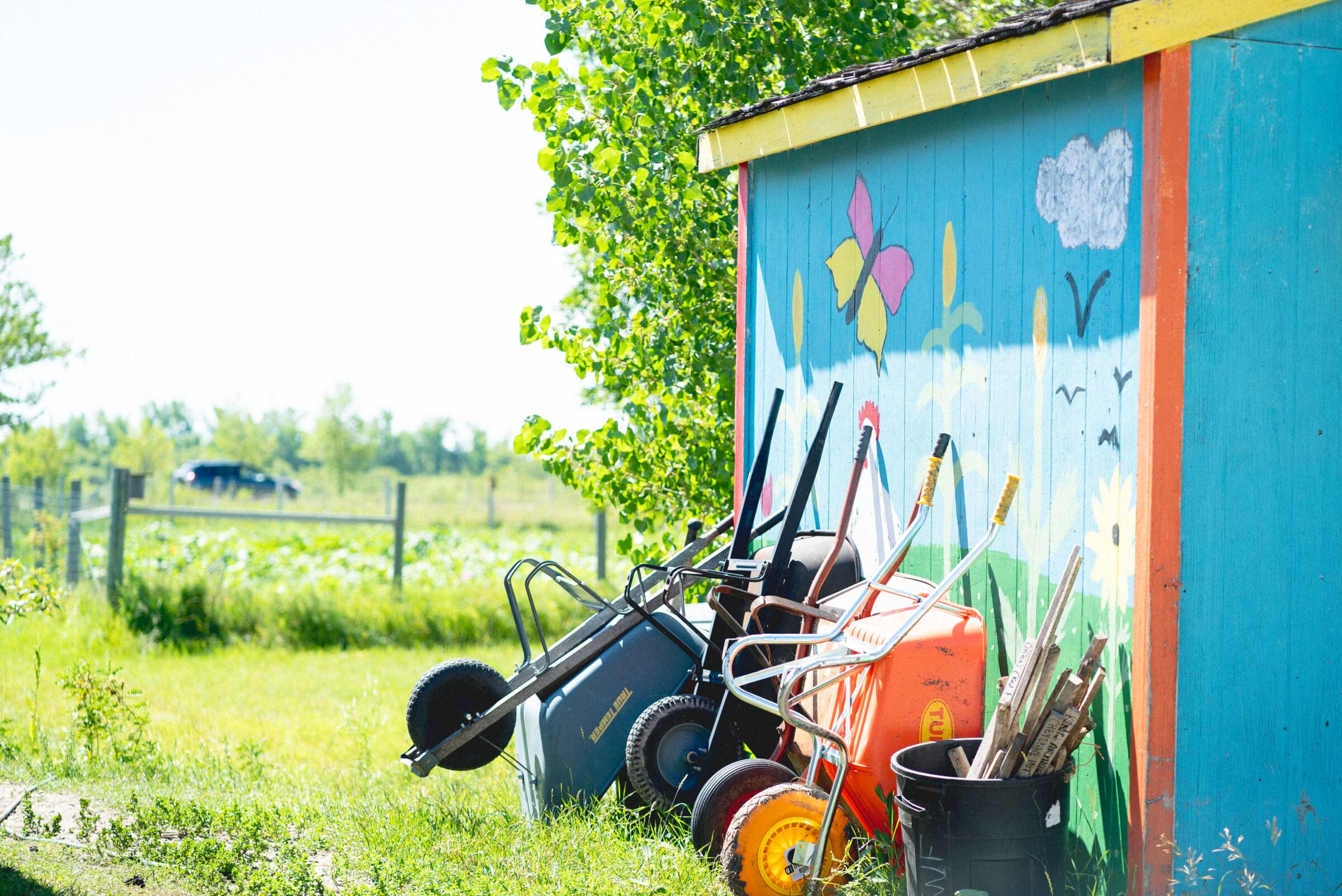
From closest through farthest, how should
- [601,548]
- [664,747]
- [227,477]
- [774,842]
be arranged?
[774,842]
[664,747]
[601,548]
[227,477]

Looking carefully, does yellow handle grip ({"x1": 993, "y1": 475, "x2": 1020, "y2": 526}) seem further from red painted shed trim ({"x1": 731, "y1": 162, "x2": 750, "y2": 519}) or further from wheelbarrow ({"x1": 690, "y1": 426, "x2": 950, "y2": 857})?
red painted shed trim ({"x1": 731, "y1": 162, "x2": 750, "y2": 519})

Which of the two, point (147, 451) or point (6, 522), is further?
point (147, 451)

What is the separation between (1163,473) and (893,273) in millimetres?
1873

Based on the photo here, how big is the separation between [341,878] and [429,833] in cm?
61

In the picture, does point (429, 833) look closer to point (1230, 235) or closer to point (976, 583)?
point (976, 583)

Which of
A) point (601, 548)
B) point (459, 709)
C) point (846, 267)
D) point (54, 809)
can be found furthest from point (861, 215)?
point (601, 548)

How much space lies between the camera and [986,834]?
391 cm

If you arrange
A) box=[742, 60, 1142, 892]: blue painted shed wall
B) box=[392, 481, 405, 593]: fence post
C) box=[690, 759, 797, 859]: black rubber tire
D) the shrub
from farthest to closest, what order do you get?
box=[392, 481, 405, 593]: fence post < the shrub < box=[690, 759, 797, 859]: black rubber tire < box=[742, 60, 1142, 892]: blue painted shed wall

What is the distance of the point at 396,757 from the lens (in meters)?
8.35

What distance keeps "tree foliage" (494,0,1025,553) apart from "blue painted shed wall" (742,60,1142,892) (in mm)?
1683

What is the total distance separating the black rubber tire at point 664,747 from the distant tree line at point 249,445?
23313 mm

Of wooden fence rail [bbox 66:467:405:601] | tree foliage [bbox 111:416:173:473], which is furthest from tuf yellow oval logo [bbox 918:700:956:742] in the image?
tree foliage [bbox 111:416:173:473]

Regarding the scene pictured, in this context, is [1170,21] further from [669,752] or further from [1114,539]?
[669,752]

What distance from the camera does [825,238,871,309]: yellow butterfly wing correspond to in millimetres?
5742
